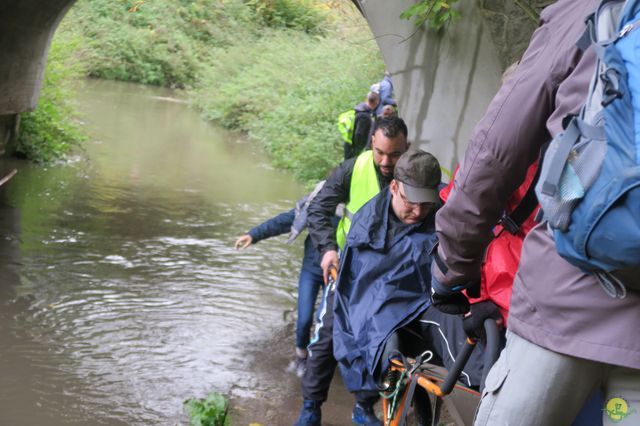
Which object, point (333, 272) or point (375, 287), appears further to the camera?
point (333, 272)

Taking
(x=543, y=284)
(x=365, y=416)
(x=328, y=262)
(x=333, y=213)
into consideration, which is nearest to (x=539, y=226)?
(x=543, y=284)

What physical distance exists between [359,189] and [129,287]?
3.49 metres

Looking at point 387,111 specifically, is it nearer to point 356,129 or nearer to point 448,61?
point 356,129

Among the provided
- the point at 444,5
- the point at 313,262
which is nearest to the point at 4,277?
the point at 313,262

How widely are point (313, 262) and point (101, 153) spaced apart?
11.4 metres

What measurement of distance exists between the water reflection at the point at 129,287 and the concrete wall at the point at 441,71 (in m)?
2.13

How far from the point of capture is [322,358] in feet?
16.6

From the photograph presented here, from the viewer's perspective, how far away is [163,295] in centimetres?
823

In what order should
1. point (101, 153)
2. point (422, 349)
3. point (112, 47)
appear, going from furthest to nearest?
1. point (112, 47)
2. point (101, 153)
3. point (422, 349)

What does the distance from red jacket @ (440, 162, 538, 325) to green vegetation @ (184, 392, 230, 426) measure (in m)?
2.38

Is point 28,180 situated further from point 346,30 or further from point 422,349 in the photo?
point 346,30

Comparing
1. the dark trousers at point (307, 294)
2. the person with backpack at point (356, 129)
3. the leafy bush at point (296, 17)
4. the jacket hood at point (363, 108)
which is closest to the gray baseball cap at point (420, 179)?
the dark trousers at point (307, 294)

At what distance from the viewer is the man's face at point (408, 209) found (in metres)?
4.47

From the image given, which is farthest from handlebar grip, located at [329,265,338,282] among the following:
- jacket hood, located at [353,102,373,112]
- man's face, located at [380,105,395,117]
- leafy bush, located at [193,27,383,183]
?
leafy bush, located at [193,27,383,183]
